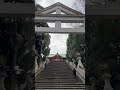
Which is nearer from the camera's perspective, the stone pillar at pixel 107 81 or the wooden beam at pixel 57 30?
the stone pillar at pixel 107 81

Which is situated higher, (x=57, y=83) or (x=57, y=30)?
(x=57, y=30)

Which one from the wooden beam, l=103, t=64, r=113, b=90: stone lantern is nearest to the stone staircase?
the wooden beam

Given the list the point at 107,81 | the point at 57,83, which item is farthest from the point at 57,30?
the point at 107,81

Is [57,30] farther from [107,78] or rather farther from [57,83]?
[107,78]

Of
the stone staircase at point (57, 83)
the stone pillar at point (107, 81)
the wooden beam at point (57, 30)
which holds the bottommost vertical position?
the stone staircase at point (57, 83)

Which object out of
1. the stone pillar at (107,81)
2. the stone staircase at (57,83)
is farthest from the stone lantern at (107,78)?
the stone staircase at (57,83)

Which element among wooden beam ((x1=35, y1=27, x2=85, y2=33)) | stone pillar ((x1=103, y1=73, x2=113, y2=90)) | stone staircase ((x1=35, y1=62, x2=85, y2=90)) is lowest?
stone staircase ((x1=35, y1=62, x2=85, y2=90))

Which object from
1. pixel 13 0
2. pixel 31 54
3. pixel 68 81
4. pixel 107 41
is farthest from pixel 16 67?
pixel 68 81

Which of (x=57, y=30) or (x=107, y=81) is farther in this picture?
(x=57, y=30)

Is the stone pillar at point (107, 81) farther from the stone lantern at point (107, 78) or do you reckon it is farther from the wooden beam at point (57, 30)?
the wooden beam at point (57, 30)

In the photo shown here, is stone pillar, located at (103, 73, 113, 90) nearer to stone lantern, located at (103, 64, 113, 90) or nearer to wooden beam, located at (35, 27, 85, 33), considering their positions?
stone lantern, located at (103, 64, 113, 90)

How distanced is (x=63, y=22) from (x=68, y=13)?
0.43 meters

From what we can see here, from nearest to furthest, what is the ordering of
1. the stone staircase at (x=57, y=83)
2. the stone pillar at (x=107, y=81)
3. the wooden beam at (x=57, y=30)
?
the stone pillar at (x=107, y=81)
the stone staircase at (x=57, y=83)
the wooden beam at (x=57, y=30)

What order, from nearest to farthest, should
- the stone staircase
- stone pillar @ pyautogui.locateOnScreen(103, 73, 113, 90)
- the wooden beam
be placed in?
stone pillar @ pyautogui.locateOnScreen(103, 73, 113, 90) → the stone staircase → the wooden beam
